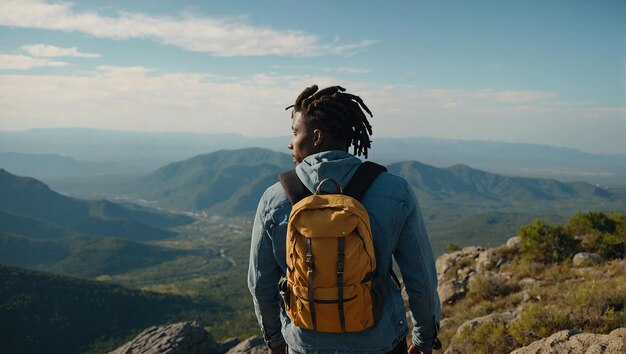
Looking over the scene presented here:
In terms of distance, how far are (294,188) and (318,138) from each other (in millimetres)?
477

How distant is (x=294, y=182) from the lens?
323 cm

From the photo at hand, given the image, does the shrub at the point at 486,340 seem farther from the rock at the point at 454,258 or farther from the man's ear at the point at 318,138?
the rock at the point at 454,258

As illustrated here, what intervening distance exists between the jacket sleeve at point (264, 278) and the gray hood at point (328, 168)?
496 mm

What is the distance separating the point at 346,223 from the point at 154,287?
468ft

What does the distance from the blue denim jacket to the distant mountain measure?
78.3 meters

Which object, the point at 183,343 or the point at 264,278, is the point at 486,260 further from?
the point at 264,278

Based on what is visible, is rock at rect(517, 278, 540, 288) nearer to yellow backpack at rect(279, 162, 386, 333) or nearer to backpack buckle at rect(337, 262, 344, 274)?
yellow backpack at rect(279, 162, 386, 333)

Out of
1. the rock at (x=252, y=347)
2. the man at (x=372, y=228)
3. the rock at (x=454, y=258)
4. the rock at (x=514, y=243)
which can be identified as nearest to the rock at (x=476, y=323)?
the rock at (x=252, y=347)

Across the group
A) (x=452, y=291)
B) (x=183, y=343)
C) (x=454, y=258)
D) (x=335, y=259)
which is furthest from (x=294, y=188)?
(x=454, y=258)

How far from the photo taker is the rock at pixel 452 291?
13055 mm

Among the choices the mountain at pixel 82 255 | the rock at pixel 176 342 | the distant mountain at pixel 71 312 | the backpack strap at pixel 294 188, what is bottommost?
the mountain at pixel 82 255

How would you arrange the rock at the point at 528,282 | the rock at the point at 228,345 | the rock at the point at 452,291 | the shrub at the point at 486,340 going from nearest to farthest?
1. the shrub at the point at 486,340
2. the rock at the point at 528,282
3. the rock at the point at 228,345
4. the rock at the point at 452,291

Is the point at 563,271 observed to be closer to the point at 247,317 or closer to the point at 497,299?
the point at 497,299

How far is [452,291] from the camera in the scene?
13.2 m
